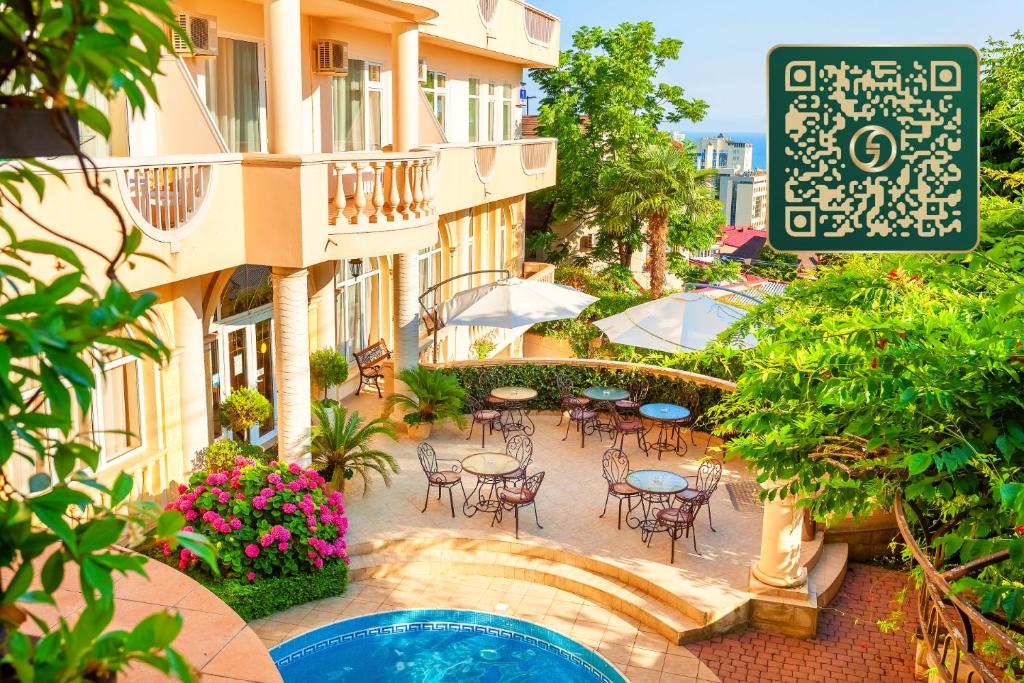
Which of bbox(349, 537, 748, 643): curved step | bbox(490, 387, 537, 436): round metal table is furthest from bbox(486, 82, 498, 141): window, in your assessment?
bbox(349, 537, 748, 643): curved step

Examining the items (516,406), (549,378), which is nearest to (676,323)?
(549,378)

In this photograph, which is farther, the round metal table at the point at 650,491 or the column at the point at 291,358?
the round metal table at the point at 650,491

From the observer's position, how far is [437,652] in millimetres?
12117

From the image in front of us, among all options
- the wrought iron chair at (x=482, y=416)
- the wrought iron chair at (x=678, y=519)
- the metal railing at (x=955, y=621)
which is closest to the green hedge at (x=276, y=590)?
the wrought iron chair at (x=678, y=519)

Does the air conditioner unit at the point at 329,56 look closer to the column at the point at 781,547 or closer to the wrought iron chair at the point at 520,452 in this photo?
the wrought iron chair at the point at 520,452

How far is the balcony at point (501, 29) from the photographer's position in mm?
22625

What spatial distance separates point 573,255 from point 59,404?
39448 mm

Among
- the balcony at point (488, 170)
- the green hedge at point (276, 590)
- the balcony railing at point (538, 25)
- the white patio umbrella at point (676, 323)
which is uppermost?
the balcony railing at point (538, 25)

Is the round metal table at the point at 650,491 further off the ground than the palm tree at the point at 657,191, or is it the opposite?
the palm tree at the point at 657,191

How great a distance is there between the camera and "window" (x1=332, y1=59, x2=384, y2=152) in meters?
19.7

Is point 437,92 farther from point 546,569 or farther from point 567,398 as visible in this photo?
point 546,569

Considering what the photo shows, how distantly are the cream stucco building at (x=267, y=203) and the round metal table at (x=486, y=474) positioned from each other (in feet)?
9.23

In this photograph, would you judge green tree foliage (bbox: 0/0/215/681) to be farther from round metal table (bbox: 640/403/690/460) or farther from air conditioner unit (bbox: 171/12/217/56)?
round metal table (bbox: 640/403/690/460)

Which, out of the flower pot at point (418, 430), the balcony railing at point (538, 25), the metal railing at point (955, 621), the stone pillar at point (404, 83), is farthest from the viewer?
the balcony railing at point (538, 25)
